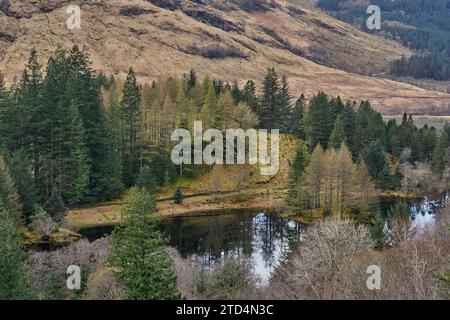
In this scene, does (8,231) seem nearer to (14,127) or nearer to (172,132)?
(14,127)

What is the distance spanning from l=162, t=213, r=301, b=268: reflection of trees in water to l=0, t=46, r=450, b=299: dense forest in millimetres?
5908

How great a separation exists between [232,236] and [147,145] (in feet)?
84.1

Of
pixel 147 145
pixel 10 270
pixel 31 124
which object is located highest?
pixel 31 124

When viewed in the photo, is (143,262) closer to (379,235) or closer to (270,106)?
(379,235)

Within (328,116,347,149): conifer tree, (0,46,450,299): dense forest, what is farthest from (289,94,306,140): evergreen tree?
(328,116,347,149): conifer tree

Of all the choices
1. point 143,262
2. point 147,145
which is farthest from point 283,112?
point 143,262

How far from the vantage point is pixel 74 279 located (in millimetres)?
37094

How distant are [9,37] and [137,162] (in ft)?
413

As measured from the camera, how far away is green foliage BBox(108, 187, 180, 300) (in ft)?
90.7

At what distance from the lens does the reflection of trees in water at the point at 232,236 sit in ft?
193

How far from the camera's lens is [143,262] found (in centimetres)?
2883

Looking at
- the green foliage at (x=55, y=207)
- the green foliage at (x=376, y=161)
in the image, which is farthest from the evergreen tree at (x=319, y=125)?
the green foliage at (x=55, y=207)

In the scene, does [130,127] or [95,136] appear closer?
[95,136]
